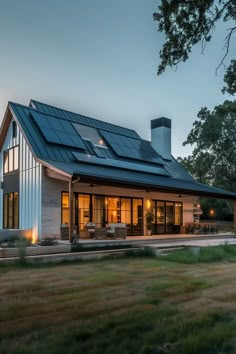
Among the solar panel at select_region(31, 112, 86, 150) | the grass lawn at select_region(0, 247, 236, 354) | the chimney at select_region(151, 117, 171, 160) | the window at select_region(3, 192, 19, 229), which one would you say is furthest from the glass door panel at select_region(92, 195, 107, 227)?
the chimney at select_region(151, 117, 171, 160)

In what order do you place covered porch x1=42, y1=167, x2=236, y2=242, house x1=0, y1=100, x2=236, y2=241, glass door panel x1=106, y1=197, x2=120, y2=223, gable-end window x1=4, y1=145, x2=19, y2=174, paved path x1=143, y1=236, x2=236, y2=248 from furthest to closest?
glass door panel x1=106, y1=197, x2=120, y2=223 → gable-end window x1=4, y1=145, x2=19, y2=174 → house x1=0, y1=100, x2=236, y2=241 → covered porch x1=42, y1=167, x2=236, y2=242 → paved path x1=143, y1=236, x2=236, y2=248

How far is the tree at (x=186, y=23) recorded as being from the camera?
568 centimetres

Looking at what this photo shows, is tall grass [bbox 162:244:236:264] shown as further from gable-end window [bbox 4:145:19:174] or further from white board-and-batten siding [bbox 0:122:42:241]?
gable-end window [bbox 4:145:19:174]

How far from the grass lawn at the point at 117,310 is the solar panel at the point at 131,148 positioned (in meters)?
10.5

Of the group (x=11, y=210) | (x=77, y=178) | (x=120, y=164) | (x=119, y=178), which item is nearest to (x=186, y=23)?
(x=77, y=178)

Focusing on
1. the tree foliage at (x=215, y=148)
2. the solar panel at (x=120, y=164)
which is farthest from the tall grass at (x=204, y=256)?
the tree foliage at (x=215, y=148)

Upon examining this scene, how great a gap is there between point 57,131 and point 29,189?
327cm

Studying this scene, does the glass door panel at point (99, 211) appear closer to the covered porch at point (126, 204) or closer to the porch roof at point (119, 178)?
the covered porch at point (126, 204)

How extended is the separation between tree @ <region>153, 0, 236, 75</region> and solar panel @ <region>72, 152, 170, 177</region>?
9162mm

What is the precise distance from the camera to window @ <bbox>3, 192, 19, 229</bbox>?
15416mm

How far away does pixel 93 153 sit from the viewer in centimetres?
1644

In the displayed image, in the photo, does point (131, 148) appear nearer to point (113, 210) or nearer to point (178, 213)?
point (113, 210)

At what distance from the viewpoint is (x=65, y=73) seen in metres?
17.6

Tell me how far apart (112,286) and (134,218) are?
10.9 metres
